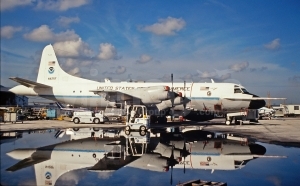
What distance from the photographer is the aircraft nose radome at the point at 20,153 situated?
11147 mm

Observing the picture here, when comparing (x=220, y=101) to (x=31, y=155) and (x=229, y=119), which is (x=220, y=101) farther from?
(x=31, y=155)

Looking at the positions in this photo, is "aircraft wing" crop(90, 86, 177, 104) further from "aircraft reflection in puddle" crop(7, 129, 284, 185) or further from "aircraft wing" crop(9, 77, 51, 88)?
"aircraft reflection in puddle" crop(7, 129, 284, 185)

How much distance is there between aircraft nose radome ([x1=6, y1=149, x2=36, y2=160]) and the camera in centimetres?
1115

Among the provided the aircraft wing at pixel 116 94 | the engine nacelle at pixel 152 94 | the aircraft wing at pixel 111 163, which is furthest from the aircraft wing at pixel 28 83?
the aircraft wing at pixel 111 163

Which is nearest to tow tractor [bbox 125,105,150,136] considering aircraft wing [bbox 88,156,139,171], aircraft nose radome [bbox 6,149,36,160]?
aircraft nose radome [bbox 6,149,36,160]

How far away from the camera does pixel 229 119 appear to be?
114 ft

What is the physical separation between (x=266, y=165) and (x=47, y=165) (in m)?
7.33

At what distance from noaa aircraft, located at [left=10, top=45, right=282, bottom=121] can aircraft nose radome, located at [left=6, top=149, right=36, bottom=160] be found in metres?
18.0

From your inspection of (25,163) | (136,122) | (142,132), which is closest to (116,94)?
(136,122)

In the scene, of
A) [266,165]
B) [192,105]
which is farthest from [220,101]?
[266,165]

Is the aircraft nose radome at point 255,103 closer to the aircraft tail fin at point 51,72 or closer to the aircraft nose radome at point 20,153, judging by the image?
the aircraft tail fin at point 51,72

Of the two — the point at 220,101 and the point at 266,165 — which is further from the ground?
the point at 220,101

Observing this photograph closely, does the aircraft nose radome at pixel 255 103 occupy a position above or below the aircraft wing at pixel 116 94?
below

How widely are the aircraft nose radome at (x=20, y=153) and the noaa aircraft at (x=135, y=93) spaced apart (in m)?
18.0
